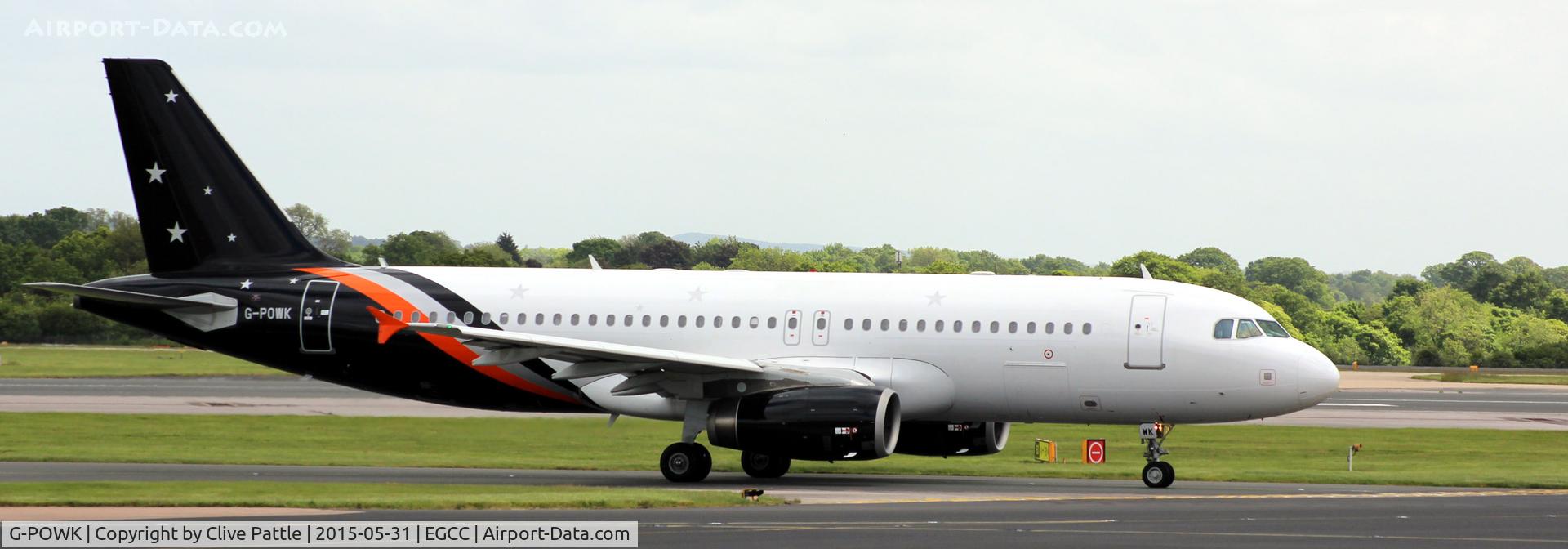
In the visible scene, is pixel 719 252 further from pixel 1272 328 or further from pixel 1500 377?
pixel 1272 328

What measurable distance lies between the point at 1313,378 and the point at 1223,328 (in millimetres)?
1611

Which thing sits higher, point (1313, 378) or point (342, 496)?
point (1313, 378)

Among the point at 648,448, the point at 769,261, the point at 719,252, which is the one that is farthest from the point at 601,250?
the point at 648,448

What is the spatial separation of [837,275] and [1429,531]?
1298 centimetres

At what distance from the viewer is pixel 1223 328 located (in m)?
27.3

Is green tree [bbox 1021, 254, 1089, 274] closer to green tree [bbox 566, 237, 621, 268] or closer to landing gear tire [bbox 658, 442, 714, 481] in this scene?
green tree [bbox 566, 237, 621, 268]

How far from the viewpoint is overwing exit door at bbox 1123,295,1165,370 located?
1069 inches

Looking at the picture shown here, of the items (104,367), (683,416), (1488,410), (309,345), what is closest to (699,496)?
(683,416)

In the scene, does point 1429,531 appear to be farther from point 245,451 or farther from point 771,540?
point 245,451

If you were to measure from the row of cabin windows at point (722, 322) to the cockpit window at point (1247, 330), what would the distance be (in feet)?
7.73

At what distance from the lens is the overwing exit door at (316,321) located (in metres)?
29.6

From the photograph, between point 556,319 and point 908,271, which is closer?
point 556,319

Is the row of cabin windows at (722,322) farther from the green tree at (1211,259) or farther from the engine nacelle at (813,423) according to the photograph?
the green tree at (1211,259)

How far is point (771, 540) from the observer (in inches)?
696
